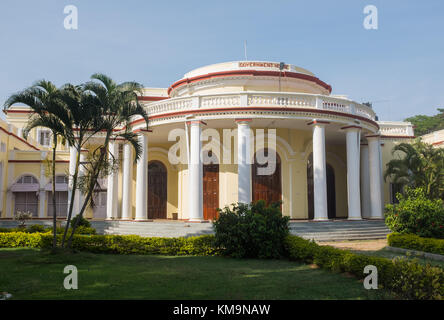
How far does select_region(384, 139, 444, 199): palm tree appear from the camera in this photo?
71.1 ft

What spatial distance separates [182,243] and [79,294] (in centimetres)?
620

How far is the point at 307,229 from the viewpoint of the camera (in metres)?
16.5

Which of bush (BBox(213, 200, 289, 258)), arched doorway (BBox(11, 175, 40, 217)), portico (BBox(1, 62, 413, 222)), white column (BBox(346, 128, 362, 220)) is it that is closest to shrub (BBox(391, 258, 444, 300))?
bush (BBox(213, 200, 289, 258))

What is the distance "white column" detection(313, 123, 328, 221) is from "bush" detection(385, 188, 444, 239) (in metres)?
3.24

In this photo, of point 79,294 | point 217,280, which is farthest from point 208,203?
point 79,294

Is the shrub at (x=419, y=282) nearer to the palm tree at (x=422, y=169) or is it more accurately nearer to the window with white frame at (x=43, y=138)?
the palm tree at (x=422, y=169)

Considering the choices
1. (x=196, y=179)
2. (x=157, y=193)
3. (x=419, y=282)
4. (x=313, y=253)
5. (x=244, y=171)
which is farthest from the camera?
(x=157, y=193)

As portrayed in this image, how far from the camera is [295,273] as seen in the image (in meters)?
9.47

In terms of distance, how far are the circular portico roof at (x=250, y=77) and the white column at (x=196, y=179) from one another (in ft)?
14.5

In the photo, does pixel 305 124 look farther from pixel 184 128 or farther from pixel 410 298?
pixel 410 298

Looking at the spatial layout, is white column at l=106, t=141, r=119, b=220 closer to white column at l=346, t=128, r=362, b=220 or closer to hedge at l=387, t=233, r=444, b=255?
white column at l=346, t=128, r=362, b=220

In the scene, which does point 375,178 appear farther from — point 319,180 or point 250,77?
point 250,77

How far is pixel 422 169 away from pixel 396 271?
55.5ft

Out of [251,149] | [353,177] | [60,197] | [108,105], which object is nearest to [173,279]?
[108,105]
